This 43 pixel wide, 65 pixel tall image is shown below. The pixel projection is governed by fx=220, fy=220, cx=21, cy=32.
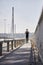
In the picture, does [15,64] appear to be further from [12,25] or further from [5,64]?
[12,25]

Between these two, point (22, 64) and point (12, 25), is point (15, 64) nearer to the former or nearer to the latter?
point (22, 64)

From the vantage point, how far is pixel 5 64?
1101cm

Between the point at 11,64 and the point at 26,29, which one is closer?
the point at 11,64

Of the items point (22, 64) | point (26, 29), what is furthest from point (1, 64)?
point (26, 29)

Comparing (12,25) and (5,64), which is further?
(12,25)

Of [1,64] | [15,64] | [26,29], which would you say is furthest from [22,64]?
[26,29]

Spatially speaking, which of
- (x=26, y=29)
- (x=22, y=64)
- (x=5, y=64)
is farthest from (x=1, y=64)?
(x=26, y=29)

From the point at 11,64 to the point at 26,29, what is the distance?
180 feet

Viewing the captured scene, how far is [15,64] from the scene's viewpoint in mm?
11086

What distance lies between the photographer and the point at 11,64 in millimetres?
11047

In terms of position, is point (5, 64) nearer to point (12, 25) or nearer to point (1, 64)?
point (1, 64)

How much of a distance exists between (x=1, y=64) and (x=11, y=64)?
506mm

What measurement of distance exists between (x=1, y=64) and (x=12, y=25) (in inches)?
2303

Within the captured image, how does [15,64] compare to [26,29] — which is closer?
[15,64]
